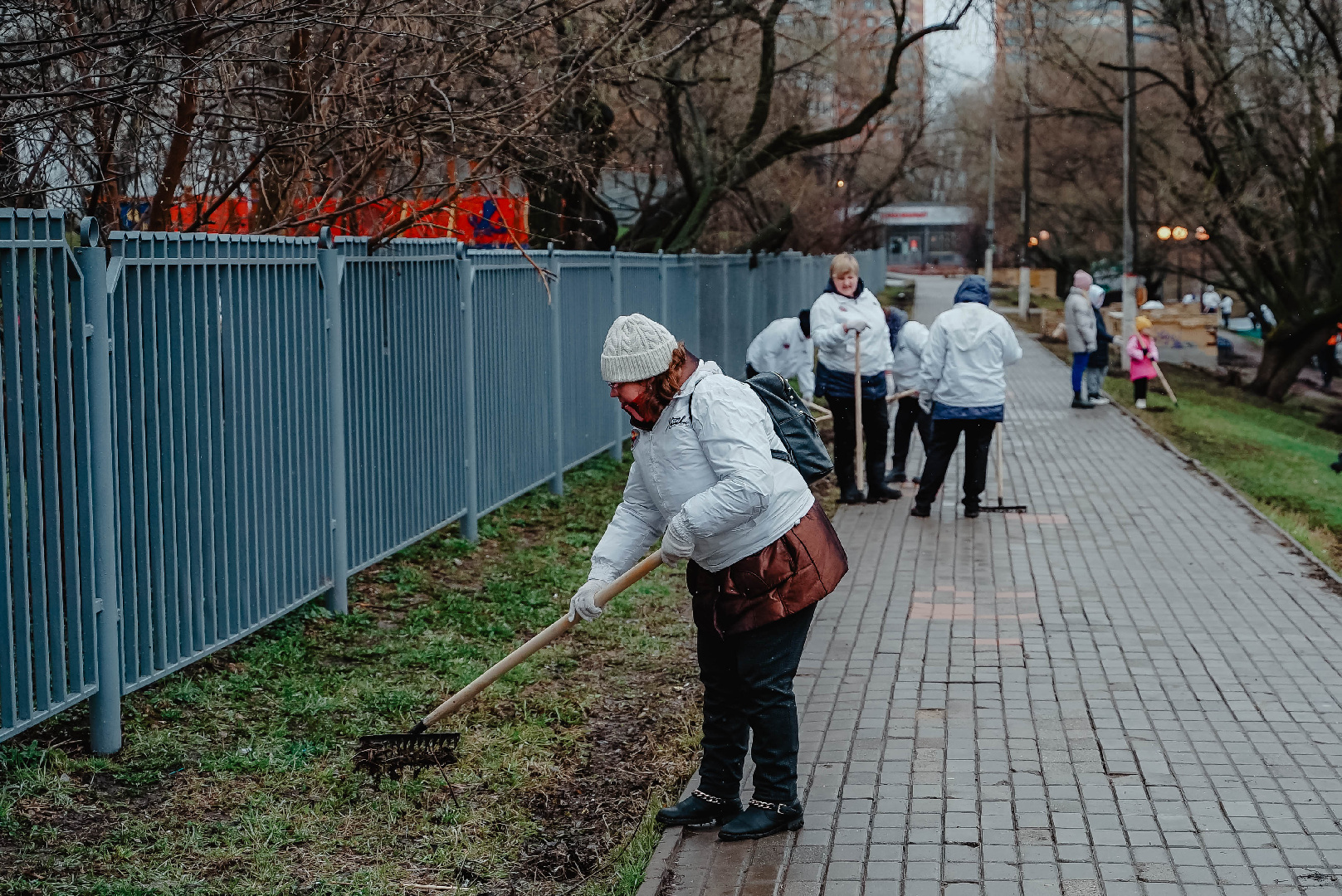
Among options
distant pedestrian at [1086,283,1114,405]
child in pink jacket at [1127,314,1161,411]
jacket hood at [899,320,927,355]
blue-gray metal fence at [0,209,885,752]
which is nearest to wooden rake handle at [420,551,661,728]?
blue-gray metal fence at [0,209,885,752]

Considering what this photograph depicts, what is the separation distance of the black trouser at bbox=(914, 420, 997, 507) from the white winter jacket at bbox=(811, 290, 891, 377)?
2.43 feet

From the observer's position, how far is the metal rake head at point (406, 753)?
524 cm

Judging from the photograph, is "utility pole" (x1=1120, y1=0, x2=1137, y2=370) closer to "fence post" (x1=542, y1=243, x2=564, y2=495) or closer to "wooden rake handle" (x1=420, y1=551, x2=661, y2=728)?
"fence post" (x1=542, y1=243, x2=564, y2=495)

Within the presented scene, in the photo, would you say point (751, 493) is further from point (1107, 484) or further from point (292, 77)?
point (1107, 484)

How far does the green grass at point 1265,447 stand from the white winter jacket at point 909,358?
2907 mm

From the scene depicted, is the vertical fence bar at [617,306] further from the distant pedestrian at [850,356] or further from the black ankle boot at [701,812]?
the black ankle boot at [701,812]

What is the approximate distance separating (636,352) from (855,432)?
7.67 m

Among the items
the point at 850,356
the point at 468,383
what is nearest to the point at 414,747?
the point at 468,383

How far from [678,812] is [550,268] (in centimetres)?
716

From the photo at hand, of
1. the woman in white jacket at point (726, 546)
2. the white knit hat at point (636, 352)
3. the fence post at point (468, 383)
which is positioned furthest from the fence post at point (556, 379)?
the white knit hat at point (636, 352)

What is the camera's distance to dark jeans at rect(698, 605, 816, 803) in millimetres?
4598

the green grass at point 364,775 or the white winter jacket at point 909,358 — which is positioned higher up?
the white winter jacket at point 909,358

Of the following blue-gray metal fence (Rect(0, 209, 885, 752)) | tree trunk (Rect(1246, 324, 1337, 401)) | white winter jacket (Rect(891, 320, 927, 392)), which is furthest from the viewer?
Answer: tree trunk (Rect(1246, 324, 1337, 401))

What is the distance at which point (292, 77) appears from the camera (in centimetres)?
848
